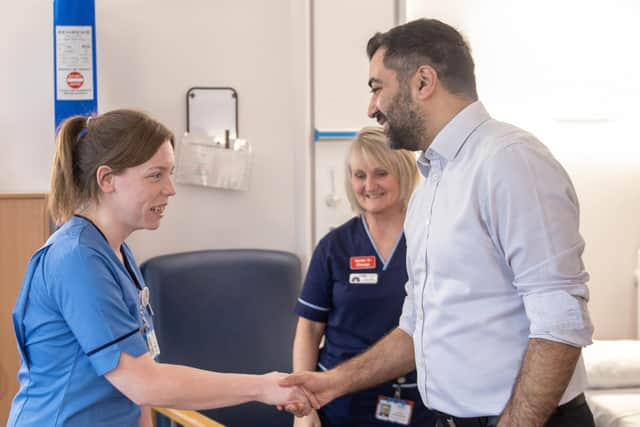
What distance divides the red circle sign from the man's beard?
1.86 meters

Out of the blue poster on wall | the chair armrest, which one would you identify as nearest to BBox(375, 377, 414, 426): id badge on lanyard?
the chair armrest

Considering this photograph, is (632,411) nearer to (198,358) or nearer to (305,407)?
(305,407)

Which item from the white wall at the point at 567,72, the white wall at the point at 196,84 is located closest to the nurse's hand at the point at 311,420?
the white wall at the point at 196,84

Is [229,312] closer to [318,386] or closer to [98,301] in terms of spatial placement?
[318,386]

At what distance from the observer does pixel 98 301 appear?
1855 millimetres

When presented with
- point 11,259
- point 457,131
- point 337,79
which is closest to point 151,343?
point 457,131

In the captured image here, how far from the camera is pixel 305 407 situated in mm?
2512

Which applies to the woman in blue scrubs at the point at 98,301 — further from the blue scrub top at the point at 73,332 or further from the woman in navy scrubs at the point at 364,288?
the woman in navy scrubs at the point at 364,288

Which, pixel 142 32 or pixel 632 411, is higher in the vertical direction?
pixel 142 32

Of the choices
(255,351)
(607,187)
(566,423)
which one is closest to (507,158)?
(566,423)

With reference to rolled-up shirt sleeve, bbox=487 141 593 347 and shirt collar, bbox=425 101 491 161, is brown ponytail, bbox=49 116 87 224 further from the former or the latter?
rolled-up shirt sleeve, bbox=487 141 593 347

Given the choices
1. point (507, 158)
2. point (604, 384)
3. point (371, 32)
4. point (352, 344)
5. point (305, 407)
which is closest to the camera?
point (507, 158)

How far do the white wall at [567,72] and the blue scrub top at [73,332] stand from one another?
8.16 ft

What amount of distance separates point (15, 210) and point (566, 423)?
244 cm
